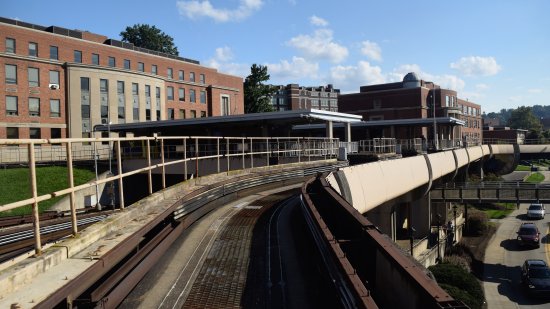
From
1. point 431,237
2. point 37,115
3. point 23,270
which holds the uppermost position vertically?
point 37,115

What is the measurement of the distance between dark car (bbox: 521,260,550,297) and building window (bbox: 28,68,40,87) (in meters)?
50.3

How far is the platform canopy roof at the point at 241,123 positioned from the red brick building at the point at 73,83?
5.66m

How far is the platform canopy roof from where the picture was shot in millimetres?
34344

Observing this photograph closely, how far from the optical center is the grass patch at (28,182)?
1183 inches

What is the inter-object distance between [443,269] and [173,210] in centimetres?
1950

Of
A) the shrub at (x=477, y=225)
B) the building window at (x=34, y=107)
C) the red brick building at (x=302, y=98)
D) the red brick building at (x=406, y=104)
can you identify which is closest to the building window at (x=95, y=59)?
the building window at (x=34, y=107)

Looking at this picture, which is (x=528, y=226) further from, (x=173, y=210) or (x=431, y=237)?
(x=173, y=210)

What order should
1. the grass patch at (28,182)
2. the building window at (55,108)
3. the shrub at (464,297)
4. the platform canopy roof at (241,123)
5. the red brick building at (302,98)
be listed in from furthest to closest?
the red brick building at (302,98), the building window at (55,108), the platform canopy roof at (241,123), the grass patch at (28,182), the shrub at (464,297)

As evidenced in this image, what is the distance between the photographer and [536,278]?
24047 mm

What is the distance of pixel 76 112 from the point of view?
1996 inches

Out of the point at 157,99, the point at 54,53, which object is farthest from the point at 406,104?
the point at 54,53

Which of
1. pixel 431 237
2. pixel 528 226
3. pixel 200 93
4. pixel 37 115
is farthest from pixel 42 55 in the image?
pixel 528 226

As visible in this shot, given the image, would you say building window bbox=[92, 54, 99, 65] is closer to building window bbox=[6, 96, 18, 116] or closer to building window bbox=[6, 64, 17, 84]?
building window bbox=[6, 64, 17, 84]

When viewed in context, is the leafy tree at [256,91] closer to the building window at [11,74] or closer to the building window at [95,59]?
the building window at [95,59]
